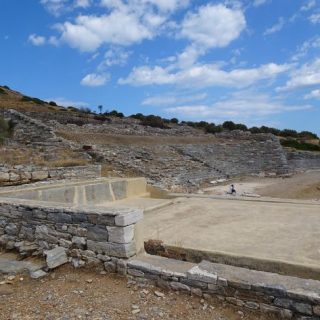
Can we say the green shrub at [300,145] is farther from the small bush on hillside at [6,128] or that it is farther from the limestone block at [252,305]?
the limestone block at [252,305]

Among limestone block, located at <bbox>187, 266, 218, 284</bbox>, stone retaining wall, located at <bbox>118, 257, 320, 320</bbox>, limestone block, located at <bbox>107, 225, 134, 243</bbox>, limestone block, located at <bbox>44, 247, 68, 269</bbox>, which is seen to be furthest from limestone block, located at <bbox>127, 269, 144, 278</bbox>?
limestone block, located at <bbox>44, 247, 68, 269</bbox>

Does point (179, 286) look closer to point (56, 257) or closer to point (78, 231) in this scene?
point (78, 231)

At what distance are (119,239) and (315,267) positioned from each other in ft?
7.73

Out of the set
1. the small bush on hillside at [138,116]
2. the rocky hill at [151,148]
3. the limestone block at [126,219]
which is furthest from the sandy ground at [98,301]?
the small bush on hillside at [138,116]

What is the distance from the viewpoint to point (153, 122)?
40938 millimetres

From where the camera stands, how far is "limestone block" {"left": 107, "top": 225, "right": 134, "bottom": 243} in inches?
180

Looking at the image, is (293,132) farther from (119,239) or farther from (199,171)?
(119,239)

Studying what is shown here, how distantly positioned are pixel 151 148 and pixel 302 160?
1622cm

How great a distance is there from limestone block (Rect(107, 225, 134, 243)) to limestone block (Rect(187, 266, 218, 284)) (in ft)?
3.03

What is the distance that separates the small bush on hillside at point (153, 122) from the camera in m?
39.1

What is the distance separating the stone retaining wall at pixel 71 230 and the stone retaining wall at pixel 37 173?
3105mm

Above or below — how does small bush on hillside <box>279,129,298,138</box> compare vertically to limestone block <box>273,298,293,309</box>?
above

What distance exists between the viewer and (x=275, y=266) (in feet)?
15.5

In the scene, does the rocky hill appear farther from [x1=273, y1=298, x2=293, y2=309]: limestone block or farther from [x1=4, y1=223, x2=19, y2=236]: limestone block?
[x1=273, y1=298, x2=293, y2=309]: limestone block
